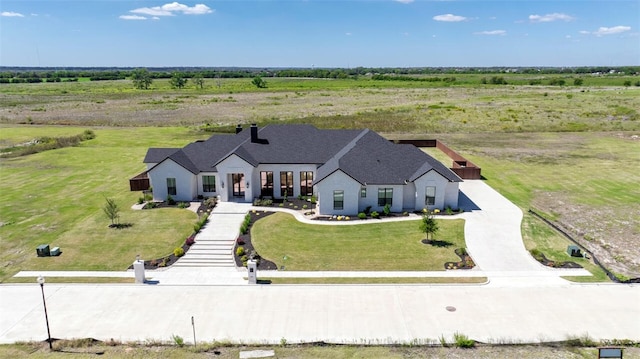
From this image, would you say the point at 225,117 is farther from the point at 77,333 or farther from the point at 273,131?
the point at 77,333

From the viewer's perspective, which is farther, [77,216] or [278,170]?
[278,170]

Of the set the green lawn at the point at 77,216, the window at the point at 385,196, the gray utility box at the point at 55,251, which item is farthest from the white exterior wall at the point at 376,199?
the gray utility box at the point at 55,251

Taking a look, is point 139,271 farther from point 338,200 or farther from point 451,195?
point 451,195

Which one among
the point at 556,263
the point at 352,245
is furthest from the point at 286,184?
the point at 556,263

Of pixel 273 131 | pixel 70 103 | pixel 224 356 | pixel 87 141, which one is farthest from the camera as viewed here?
pixel 70 103

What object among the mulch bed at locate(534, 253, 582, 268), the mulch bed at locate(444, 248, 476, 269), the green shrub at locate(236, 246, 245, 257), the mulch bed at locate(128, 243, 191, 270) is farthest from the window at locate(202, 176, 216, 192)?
the mulch bed at locate(534, 253, 582, 268)

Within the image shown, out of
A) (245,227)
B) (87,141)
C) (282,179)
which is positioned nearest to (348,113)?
(87,141)

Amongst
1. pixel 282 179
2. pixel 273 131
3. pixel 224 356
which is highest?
pixel 273 131
